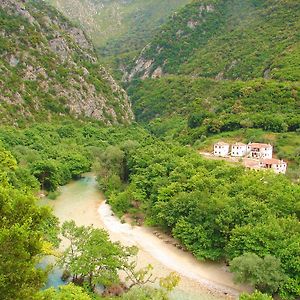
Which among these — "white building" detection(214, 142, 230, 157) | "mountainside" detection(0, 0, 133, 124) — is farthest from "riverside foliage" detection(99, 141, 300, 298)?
"mountainside" detection(0, 0, 133, 124)

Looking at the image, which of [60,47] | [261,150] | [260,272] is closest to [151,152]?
[261,150]

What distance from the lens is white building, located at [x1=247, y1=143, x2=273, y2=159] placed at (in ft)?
242

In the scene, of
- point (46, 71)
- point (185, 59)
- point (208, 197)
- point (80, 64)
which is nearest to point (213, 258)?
point (208, 197)

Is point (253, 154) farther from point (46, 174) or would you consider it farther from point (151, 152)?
point (46, 174)

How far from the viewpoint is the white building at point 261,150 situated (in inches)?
2901

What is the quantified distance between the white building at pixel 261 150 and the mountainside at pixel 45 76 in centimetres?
5589

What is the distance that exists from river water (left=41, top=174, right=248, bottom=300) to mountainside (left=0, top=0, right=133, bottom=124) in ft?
156

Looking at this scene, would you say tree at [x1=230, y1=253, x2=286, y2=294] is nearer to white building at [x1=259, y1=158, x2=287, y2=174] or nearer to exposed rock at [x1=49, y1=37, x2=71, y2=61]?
white building at [x1=259, y1=158, x2=287, y2=174]

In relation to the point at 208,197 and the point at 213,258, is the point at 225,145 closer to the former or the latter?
the point at 208,197

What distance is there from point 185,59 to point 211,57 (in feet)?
68.0

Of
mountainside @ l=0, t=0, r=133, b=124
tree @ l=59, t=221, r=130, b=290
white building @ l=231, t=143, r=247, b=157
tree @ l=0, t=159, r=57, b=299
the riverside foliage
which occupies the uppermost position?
mountainside @ l=0, t=0, r=133, b=124

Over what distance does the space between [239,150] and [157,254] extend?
37522mm

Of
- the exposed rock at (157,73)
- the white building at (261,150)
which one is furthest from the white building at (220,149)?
the exposed rock at (157,73)

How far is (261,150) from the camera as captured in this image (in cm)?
7388
